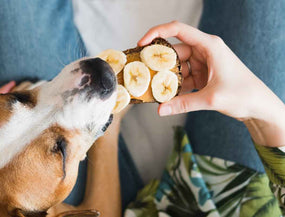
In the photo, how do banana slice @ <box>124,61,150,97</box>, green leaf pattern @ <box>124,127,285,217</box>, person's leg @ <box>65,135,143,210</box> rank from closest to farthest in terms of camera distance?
banana slice @ <box>124,61,150,97</box> < green leaf pattern @ <box>124,127,285,217</box> < person's leg @ <box>65,135,143,210</box>

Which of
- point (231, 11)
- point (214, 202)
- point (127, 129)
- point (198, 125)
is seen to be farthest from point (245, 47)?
point (127, 129)

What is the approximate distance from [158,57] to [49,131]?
55 cm

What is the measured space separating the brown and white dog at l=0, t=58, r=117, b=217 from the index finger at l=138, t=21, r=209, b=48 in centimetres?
26

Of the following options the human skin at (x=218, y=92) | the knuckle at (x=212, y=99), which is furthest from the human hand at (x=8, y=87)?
the knuckle at (x=212, y=99)

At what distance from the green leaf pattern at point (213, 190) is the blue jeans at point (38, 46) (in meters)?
0.27

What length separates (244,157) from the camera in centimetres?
180

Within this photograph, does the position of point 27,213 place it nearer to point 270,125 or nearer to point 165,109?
point 165,109

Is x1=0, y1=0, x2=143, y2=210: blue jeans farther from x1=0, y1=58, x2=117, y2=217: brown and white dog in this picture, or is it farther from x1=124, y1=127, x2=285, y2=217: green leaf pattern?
x1=0, y1=58, x2=117, y2=217: brown and white dog

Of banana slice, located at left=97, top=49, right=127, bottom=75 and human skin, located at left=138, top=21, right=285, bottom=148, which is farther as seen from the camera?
banana slice, located at left=97, top=49, right=127, bottom=75

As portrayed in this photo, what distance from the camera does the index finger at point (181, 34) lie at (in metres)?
1.39

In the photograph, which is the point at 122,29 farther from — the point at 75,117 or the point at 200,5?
the point at 75,117

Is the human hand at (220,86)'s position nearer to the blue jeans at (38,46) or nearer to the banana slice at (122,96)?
the banana slice at (122,96)

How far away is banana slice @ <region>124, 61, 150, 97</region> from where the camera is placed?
137 cm

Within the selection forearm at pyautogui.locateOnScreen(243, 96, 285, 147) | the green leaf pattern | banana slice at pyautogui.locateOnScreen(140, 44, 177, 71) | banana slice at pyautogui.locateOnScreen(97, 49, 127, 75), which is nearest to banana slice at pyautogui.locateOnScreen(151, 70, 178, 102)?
banana slice at pyautogui.locateOnScreen(140, 44, 177, 71)
